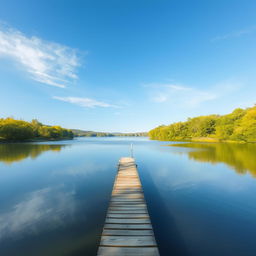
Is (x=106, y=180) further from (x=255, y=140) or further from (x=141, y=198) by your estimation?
(x=255, y=140)

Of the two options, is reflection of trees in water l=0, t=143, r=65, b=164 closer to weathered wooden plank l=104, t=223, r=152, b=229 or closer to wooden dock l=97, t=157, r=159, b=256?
wooden dock l=97, t=157, r=159, b=256

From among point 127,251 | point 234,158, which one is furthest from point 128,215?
point 234,158

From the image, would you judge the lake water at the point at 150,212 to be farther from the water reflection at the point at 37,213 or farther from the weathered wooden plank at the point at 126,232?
the weathered wooden plank at the point at 126,232

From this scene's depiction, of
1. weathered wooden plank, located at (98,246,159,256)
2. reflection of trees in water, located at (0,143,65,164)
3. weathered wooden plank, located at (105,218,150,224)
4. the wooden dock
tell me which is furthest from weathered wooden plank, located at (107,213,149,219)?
reflection of trees in water, located at (0,143,65,164)

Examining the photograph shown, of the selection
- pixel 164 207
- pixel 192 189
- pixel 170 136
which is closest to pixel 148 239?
pixel 164 207

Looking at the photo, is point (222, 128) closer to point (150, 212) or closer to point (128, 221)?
point (150, 212)

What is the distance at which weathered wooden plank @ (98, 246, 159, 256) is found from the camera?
9.16 ft

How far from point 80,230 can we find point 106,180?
515 cm

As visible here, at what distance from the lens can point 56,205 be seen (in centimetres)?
604

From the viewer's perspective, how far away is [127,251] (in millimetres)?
2871

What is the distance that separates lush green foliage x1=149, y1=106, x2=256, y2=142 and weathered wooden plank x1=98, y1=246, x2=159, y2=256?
172 ft

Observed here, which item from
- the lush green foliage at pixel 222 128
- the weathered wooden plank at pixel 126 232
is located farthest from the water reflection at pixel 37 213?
the lush green foliage at pixel 222 128

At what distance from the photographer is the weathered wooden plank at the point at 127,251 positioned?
279cm

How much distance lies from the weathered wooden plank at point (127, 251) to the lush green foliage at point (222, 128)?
52461mm
